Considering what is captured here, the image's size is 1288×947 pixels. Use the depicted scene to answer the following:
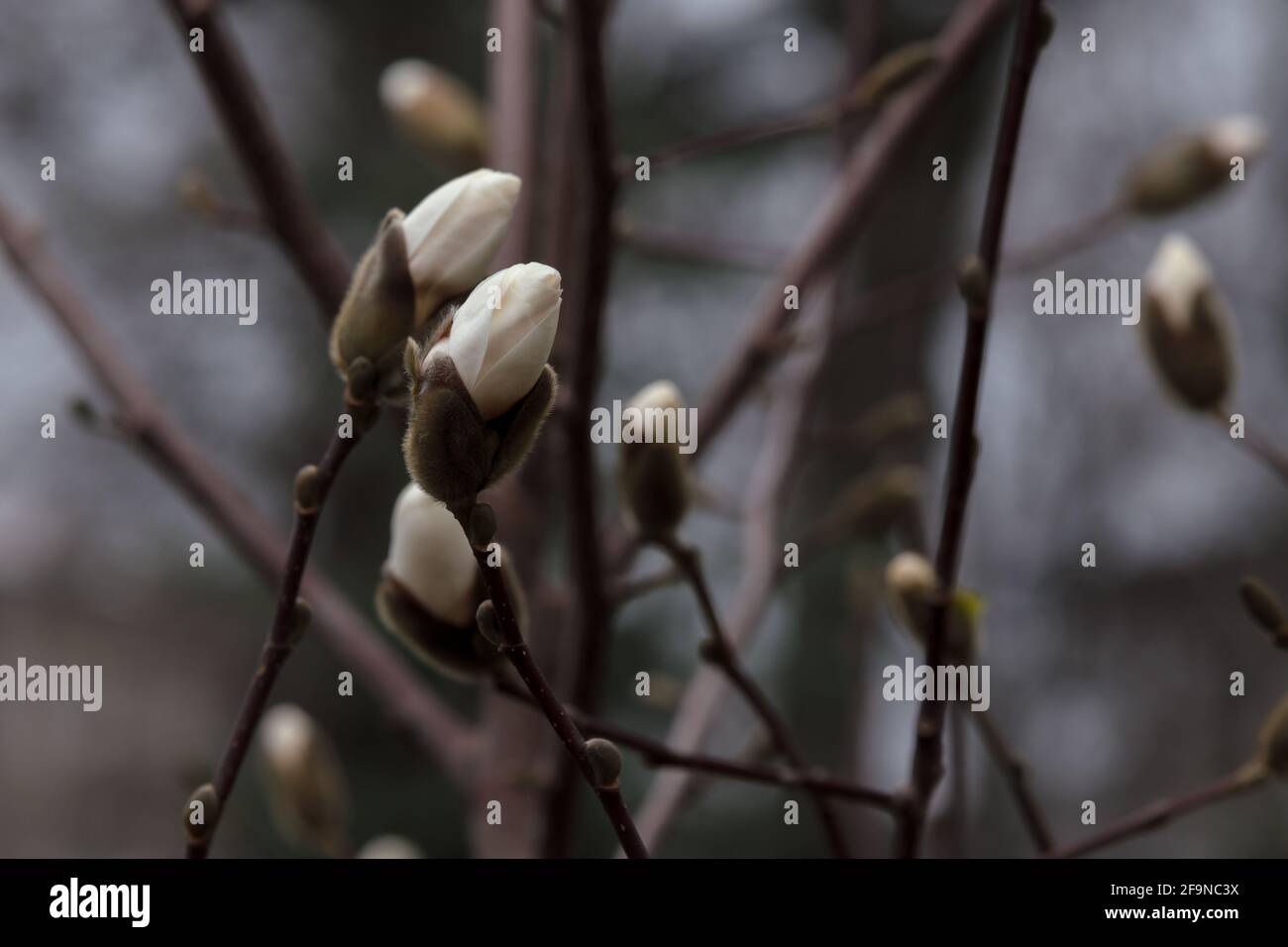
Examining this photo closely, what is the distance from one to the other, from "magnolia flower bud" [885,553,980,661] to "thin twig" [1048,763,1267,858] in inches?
2.6

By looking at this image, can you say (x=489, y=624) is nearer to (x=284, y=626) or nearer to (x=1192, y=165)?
(x=284, y=626)

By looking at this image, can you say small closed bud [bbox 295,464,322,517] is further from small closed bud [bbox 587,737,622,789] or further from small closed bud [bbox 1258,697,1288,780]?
small closed bud [bbox 1258,697,1288,780]

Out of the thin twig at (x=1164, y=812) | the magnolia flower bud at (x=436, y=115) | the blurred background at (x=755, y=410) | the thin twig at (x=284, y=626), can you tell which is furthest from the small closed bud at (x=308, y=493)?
the blurred background at (x=755, y=410)

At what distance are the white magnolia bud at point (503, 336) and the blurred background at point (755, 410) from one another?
0.99 meters

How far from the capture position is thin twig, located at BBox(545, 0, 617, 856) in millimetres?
413

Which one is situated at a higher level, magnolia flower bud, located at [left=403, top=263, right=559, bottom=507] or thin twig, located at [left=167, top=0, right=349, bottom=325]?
thin twig, located at [left=167, top=0, right=349, bottom=325]

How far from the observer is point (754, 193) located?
2033 mm

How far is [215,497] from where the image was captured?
0.57 meters

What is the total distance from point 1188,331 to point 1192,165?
0.18 metres

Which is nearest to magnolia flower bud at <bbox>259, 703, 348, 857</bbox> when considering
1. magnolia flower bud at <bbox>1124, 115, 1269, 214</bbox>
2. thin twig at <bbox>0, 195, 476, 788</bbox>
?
thin twig at <bbox>0, 195, 476, 788</bbox>

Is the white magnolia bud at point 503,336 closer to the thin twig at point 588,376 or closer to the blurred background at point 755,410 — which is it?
the thin twig at point 588,376
